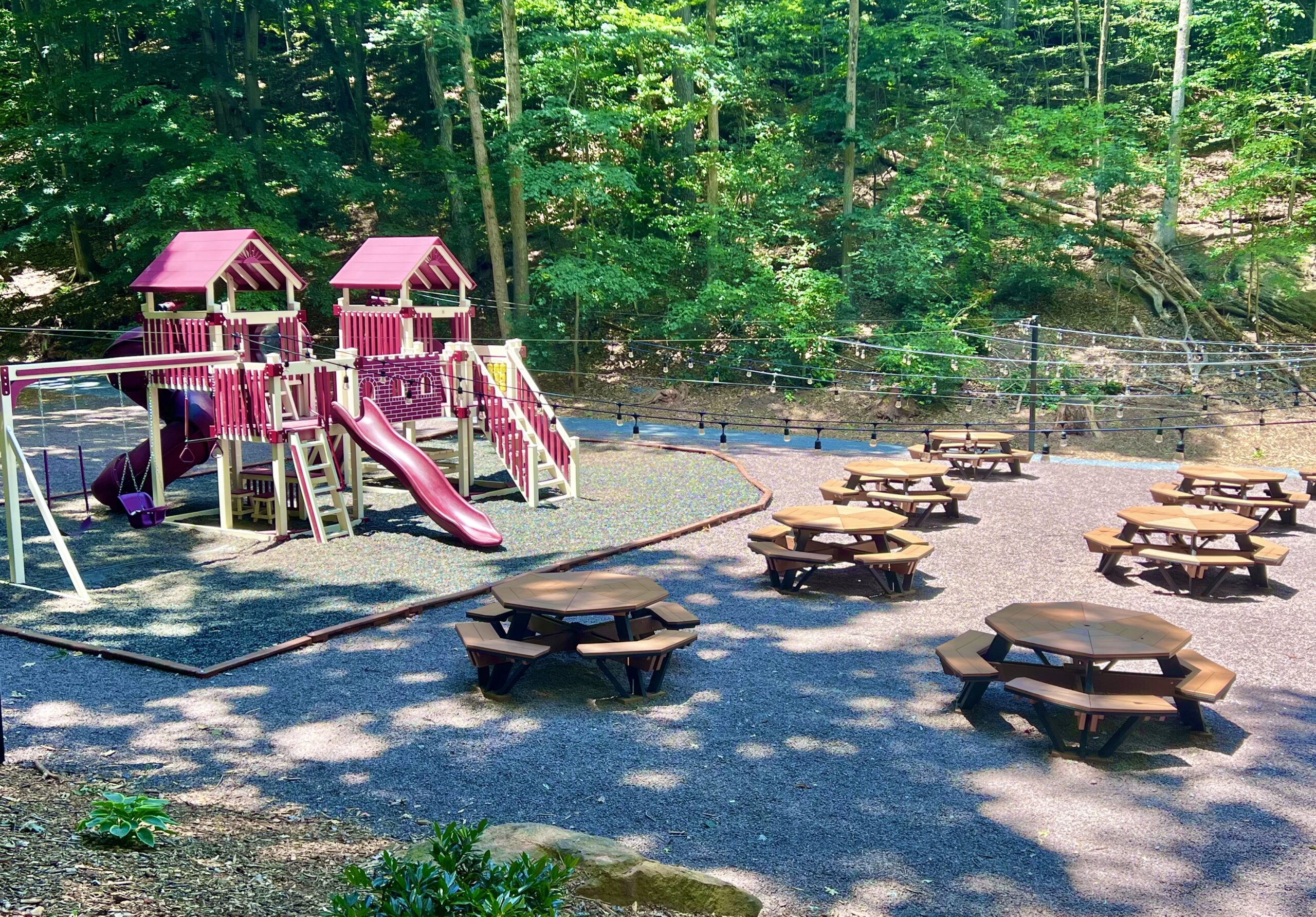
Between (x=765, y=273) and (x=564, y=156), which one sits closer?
(x=765, y=273)

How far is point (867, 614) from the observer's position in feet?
30.2

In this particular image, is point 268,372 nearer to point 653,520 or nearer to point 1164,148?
point 653,520

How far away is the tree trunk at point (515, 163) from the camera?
72.0ft

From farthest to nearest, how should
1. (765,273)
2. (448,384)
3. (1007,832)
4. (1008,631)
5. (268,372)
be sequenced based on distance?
1. (765,273)
2. (448,384)
3. (268,372)
4. (1008,631)
5. (1007,832)

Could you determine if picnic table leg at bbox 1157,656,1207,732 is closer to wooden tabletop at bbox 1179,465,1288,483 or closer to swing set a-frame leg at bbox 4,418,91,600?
wooden tabletop at bbox 1179,465,1288,483

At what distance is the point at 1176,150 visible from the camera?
75.8 ft

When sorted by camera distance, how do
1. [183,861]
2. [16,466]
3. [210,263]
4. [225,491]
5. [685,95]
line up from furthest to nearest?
[685,95] → [210,263] → [225,491] → [16,466] → [183,861]

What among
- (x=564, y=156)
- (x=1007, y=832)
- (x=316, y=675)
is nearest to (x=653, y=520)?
(x=316, y=675)

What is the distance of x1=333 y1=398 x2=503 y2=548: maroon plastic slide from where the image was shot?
452 inches

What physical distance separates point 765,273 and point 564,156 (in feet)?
22.5

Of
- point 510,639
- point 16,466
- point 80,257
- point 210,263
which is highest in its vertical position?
point 80,257

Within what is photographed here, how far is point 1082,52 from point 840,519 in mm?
22978

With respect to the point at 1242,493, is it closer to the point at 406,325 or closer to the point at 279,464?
the point at 406,325

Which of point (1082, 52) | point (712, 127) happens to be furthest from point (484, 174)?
point (1082, 52)
